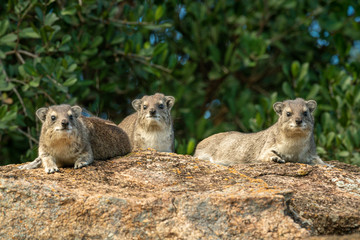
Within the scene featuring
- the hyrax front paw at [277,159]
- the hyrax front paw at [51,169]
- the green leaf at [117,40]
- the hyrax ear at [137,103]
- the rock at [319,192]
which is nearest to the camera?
the rock at [319,192]

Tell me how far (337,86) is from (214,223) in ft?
19.9

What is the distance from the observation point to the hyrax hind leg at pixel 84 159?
5.71 metres

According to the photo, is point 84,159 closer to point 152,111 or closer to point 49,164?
point 49,164

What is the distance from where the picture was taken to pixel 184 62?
37.7ft

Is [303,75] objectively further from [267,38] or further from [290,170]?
[290,170]

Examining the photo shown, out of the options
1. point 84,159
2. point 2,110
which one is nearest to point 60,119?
point 84,159

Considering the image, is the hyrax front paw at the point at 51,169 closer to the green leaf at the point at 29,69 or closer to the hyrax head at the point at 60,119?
the hyrax head at the point at 60,119

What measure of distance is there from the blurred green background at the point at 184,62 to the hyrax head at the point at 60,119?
1828mm

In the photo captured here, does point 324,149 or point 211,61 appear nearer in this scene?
point 324,149

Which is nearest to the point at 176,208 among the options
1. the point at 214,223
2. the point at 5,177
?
the point at 214,223

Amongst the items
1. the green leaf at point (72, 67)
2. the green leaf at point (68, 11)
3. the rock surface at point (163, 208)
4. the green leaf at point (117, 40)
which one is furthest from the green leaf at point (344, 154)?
the green leaf at point (68, 11)

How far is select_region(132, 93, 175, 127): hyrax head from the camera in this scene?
8.30m

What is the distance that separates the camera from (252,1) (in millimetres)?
11445

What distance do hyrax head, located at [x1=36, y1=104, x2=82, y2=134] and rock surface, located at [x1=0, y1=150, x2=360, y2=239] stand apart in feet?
1.93
